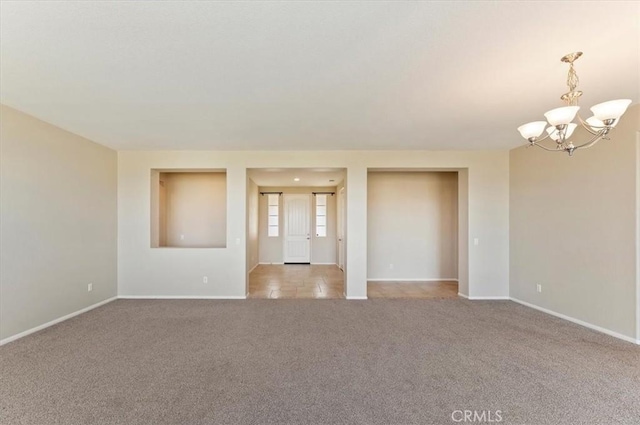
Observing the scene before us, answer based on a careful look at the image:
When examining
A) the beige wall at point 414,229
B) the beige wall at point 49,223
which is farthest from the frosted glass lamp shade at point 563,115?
the beige wall at point 49,223

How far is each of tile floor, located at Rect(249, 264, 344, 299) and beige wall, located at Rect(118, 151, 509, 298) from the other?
24.7 inches

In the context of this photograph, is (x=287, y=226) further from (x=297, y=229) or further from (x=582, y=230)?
(x=582, y=230)

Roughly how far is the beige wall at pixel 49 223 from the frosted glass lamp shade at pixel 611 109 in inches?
219

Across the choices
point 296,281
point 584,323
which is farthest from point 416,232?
point 584,323

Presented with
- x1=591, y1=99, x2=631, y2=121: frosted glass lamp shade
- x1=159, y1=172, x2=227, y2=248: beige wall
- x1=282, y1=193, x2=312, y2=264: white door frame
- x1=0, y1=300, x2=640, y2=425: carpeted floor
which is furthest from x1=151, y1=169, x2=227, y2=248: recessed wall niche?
x1=591, y1=99, x2=631, y2=121: frosted glass lamp shade

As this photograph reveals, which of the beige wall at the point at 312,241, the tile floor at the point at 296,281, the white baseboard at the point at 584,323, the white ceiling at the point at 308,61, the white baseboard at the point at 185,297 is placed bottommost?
the tile floor at the point at 296,281

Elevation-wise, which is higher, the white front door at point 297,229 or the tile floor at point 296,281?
the white front door at point 297,229

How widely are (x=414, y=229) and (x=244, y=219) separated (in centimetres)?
387

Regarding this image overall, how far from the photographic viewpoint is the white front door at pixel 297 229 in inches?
362

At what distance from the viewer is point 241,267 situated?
5.19 meters

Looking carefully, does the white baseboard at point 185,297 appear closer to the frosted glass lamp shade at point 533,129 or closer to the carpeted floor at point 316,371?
the carpeted floor at point 316,371

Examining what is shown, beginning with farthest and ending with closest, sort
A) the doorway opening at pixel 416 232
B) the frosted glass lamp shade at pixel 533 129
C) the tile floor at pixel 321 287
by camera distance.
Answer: the doorway opening at pixel 416 232
the tile floor at pixel 321 287
the frosted glass lamp shade at pixel 533 129

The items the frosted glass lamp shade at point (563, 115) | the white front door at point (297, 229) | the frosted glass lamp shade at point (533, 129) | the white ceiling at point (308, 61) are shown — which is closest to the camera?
the white ceiling at point (308, 61)

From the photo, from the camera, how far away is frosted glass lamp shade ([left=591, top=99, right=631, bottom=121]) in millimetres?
1946
